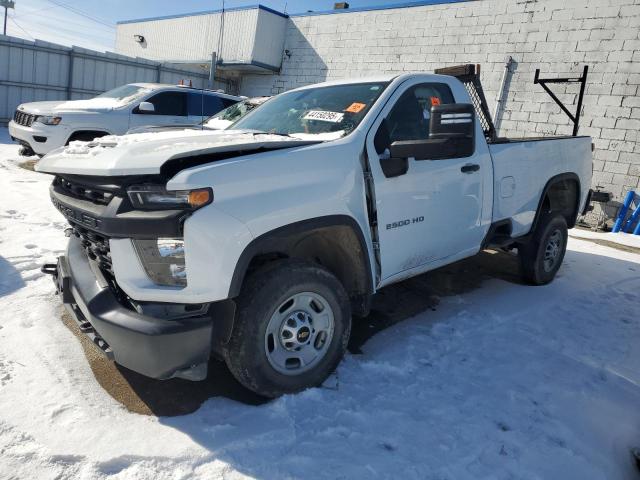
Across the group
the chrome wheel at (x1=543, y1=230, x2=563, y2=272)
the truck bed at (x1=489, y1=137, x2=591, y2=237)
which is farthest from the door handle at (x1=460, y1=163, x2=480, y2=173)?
the chrome wheel at (x1=543, y1=230, x2=563, y2=272)

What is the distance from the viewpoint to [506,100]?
38.8ft

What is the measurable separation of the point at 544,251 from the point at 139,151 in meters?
4.23

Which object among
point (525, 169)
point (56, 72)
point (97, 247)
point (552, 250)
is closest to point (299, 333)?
point (97, 247)

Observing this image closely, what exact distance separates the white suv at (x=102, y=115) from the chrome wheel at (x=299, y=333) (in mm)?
6084

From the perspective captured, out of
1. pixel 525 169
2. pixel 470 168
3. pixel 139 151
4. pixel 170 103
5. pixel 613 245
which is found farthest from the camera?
pixel 170 103

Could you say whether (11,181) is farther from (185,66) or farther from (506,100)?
(185,66)

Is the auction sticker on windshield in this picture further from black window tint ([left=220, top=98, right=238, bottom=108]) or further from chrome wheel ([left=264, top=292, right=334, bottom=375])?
black window tint ([left=220, top=98, right=238, bottom=108])

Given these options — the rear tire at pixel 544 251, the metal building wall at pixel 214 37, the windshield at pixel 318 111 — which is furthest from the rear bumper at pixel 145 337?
the metal building wall at pixel 214 37

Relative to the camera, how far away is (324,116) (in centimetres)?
326

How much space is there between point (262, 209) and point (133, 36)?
24.2 m

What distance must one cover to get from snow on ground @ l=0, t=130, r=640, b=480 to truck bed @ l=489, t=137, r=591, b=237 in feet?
3.50

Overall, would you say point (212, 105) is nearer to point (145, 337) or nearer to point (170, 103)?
point (170, 103)

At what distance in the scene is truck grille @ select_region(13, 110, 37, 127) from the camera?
28.5 ft

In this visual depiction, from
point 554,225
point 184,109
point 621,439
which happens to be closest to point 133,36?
point 184,109
